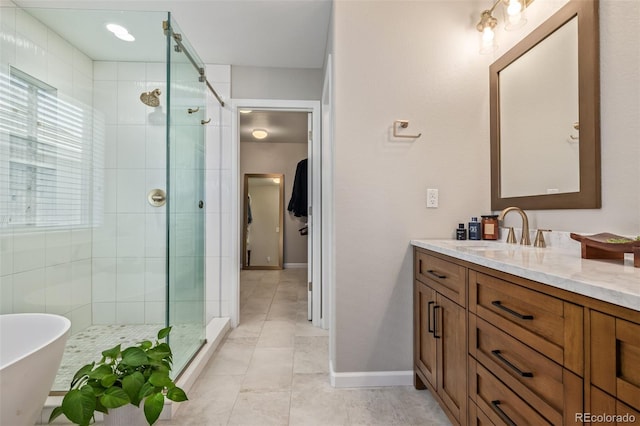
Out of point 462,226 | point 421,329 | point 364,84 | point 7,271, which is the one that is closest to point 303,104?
point 364,84

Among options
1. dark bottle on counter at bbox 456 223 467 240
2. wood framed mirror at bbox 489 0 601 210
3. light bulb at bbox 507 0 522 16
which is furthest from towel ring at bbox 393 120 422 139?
light bulb at bbox 507 0 522 16

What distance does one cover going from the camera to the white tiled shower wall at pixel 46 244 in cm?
185

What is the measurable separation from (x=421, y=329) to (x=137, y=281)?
7.07 feet

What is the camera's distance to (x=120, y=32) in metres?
2.10

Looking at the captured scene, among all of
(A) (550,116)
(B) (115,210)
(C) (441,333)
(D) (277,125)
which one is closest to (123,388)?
(C) (441,333)

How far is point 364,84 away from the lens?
1798mm

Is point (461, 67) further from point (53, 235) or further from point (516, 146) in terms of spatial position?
point (53, 235)

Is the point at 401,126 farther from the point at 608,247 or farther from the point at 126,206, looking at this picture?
the point at 126,206

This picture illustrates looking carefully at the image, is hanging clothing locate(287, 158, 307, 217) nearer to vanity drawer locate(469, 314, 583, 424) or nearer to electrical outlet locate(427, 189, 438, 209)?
electrical outlet locate(427, 189, 438, 209)

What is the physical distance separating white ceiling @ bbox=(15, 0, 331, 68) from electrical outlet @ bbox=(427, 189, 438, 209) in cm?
149

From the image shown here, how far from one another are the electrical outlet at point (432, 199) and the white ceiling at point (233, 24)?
1.49 metres

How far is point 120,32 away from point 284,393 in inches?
108

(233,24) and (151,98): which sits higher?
(233,24)
